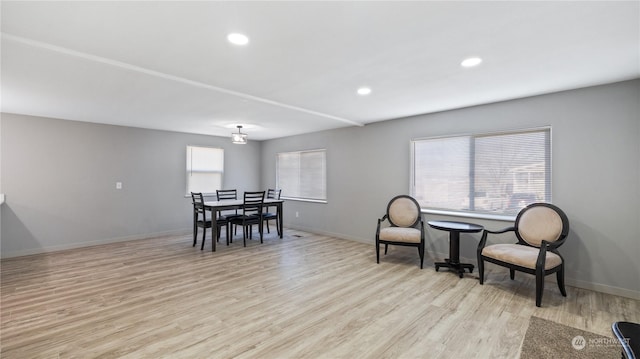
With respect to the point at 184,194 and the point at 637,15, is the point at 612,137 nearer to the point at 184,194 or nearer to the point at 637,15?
the point at 637,15

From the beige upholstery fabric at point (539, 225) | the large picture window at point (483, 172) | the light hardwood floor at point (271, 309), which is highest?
the large picture window at point (483, 172)

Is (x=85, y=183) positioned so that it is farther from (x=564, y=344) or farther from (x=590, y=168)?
(x=590, y=168)

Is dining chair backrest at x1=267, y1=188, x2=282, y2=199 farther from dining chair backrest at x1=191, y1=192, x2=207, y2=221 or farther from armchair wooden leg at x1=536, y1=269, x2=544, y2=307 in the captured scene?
armchair wooden leg at x1=536, y1=269, x2=544, y2=307

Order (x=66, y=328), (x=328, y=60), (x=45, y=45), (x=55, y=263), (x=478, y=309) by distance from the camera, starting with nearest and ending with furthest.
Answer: (x=45, y=45) < (x=66, y=328) < (x=328, y=60) < (x=478, y=309) < (x=55, y=263)

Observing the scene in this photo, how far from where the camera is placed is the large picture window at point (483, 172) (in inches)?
144

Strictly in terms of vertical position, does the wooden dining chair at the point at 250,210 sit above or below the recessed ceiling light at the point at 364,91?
below

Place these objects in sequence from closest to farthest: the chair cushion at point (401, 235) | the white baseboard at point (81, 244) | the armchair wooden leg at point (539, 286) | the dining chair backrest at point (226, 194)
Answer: the armchair wooden leg at point (539, 286)
the chair cushion at point (401, 235)
the white baseboard at point (81, 244)
the dining chair backrest at point (226, 194)

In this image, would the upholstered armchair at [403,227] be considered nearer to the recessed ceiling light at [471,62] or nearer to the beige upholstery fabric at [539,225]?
the beige upholstery fabric at [539,225]

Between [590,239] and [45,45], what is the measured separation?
560 cm

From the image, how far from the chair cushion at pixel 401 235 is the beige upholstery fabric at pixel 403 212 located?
262mm

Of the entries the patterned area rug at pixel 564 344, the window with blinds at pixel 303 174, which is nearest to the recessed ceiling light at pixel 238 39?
the patterned area rug at pixel 564 344

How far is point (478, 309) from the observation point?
9.05 ft

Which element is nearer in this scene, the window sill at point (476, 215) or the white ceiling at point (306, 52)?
the white ceiling at point (306, 52)

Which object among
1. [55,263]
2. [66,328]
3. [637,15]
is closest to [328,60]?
[637,15]
